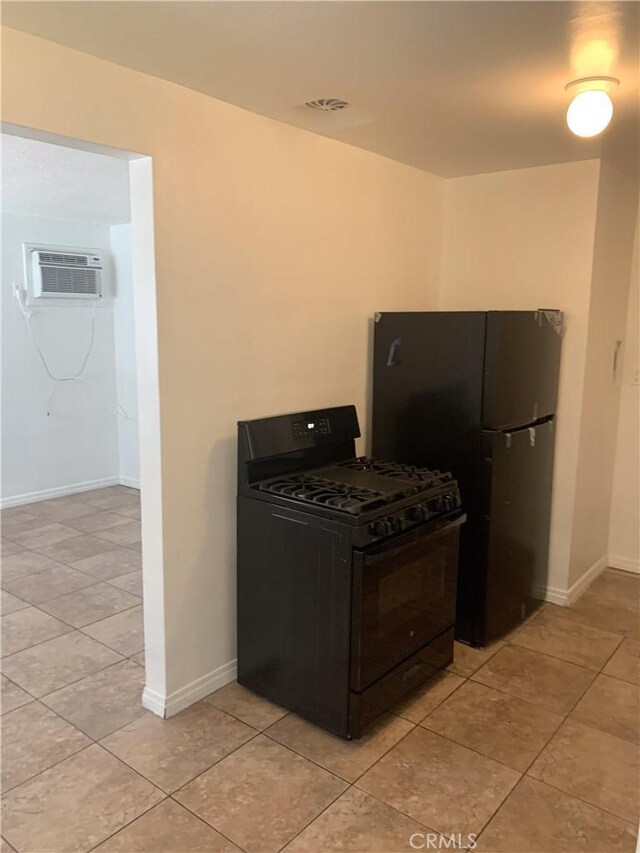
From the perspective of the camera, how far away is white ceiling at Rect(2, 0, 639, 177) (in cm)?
168

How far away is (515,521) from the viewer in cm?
312

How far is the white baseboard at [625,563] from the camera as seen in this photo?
401 cm

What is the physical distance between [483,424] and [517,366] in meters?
0.32

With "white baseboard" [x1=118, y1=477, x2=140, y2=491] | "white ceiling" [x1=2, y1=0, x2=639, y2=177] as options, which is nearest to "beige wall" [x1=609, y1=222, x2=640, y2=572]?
"white ceiling" [x1=2, y1=0, x2=639, y2=177]

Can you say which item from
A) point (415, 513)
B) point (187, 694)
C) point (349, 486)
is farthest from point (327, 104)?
→ point (187, 694)

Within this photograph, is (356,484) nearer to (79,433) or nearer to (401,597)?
(401,597)

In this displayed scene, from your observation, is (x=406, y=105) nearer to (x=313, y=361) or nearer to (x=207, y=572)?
(x=313, y=361)

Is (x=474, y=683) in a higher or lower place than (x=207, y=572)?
lower

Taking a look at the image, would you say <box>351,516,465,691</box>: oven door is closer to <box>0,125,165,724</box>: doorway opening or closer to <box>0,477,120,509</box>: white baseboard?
<box>0,125,165,724</box>: doorway opening

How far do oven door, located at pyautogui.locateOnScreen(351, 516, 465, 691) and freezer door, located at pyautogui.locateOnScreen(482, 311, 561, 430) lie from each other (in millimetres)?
557

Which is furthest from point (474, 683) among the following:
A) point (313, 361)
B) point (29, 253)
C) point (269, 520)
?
point (29, 253)

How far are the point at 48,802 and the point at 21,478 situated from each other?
3.73 meters

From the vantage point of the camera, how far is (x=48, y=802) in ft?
6.79

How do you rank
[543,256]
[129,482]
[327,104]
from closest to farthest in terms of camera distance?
[327,104]
[543,256]
[129,482]
